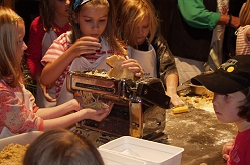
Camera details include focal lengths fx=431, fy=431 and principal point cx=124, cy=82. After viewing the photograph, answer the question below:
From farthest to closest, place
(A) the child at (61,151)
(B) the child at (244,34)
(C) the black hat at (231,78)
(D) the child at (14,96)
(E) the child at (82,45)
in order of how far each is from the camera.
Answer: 1. (B) the child at (244,34)
2. (E) the child at (82,45)
3. (D) the child at (14,96)
4. (C) the black hat at (231,78)
5. (A) the child at (61,151)

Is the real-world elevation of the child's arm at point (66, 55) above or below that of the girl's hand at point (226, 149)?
above

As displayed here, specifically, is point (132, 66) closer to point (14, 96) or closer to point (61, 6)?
point (14, 96)

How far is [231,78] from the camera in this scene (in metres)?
1.79

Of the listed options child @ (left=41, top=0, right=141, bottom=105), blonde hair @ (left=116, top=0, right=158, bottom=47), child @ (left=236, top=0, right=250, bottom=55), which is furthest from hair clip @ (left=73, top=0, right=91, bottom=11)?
child @ (left=236, top=0, right=250, bottom=55)

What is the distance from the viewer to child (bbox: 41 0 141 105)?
2447 mm

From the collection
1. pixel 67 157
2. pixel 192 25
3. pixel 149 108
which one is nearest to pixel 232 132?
pixel 149 108

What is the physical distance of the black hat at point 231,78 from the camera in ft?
5.79

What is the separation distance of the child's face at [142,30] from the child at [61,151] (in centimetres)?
182

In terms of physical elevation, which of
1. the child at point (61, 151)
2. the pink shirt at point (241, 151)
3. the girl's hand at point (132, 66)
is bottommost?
the pink shirt at point (241, 151)

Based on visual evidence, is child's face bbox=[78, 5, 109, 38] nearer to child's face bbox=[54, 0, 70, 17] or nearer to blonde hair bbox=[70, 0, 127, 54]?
blonde hair bbox=[70, 0, 127, 54]

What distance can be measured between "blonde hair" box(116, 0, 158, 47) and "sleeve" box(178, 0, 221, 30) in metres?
1.10

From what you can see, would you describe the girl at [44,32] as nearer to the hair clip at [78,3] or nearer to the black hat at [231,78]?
the hair clip at [78,3]

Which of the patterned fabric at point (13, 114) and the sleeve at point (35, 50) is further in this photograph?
the sleeve at point (35, 50)

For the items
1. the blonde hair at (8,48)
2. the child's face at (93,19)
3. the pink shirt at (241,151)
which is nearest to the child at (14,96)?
the blonde hair at (8,48)
